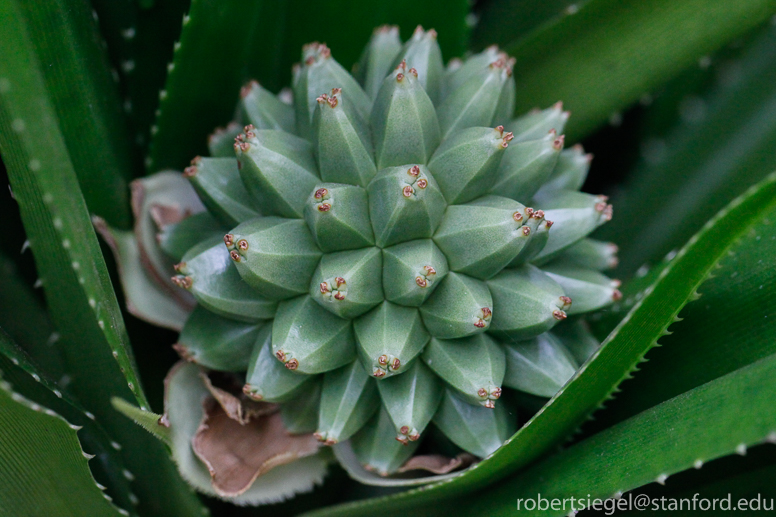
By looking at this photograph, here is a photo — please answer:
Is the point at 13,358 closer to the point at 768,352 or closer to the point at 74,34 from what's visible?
the point at 74,34

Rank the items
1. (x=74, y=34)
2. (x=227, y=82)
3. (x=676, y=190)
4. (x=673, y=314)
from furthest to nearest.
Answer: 1. (x=676, y=190)
2. (x=227, y=82)
3. (x=74, y=34)
4. (x=673, y=314)

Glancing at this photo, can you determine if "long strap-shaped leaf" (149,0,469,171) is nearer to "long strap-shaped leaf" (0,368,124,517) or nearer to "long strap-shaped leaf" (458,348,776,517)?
"long strap-shaped leaf" (0,368,124,517)

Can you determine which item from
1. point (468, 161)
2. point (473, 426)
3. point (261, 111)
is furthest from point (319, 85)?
point (473, 426)

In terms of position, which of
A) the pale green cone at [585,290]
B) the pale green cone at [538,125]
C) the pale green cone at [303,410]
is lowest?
the pale green cone at [303,410]

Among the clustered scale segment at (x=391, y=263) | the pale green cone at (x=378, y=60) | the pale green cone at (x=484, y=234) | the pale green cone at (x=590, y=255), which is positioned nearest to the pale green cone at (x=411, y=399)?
the clustered scale segment at (x=391, y=263)

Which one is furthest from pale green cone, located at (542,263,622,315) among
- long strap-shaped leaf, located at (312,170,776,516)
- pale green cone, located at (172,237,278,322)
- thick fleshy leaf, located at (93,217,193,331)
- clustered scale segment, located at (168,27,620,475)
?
thick fleshy leaf, located at (93,217,193,331)

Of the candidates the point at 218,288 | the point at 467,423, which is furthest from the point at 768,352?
the point at 218,288

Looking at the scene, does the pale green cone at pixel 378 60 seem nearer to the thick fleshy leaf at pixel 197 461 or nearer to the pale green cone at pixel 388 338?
the pale green cone at pixel 388 338
